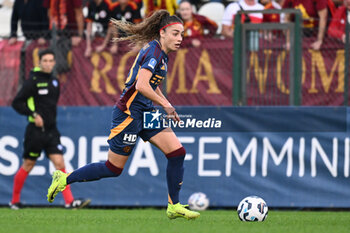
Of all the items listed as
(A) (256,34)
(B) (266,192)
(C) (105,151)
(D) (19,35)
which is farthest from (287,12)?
(D) (19,35)

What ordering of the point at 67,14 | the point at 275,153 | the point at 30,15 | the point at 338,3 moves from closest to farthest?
the point at 275,153 < the point at 338,3 < the point at 67,14 < the point at 30,15

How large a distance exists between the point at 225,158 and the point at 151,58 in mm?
3848

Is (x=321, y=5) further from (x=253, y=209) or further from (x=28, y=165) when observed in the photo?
(x=28, y=165)

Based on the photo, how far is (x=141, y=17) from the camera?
1225 cm

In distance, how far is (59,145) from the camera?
11.0 meters

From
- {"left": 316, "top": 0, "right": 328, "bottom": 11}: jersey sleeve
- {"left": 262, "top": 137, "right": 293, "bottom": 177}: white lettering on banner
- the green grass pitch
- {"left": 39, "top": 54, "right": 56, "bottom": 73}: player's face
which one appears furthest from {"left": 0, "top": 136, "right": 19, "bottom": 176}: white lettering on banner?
{"left": 316, "top": 0, "right": 328, "bottom": 11}: jersey sleeve

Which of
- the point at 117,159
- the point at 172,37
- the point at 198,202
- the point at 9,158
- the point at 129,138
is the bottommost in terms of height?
the point at 198,202

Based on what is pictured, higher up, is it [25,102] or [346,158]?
[25,102]

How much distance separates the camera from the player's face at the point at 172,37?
26.0 feet

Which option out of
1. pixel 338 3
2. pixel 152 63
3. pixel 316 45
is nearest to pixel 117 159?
pixel 152 63

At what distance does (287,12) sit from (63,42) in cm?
332

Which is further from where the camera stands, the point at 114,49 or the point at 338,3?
the point at 338,3

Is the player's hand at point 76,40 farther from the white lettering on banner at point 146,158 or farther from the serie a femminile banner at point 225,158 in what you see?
the white lettering on banner at point 146,158

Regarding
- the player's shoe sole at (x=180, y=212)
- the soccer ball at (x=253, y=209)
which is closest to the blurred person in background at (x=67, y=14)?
the player's shoe sole at (x=180, y=212)
